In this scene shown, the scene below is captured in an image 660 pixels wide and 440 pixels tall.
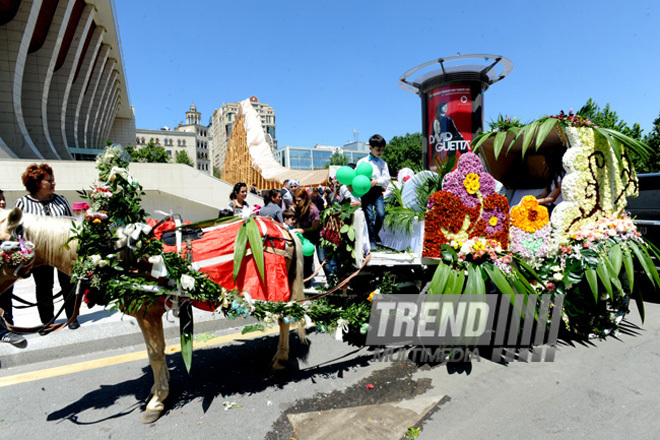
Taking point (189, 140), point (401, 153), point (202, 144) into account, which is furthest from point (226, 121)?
point (401, 153)

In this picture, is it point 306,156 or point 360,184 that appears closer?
point 360,184

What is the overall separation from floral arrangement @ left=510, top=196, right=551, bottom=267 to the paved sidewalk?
298cm

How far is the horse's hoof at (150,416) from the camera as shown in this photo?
269cm

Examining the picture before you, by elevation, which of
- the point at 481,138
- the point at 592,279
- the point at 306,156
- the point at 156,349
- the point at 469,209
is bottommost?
the point at 156,349

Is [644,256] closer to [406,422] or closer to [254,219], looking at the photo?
[406,422]

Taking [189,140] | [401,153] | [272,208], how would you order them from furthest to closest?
[189,140]
[401,153]
[272,208]

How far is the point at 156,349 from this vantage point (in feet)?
9.31

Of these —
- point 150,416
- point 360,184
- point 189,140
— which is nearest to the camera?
point 150,416

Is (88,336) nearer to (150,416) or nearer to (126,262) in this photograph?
(150,416)

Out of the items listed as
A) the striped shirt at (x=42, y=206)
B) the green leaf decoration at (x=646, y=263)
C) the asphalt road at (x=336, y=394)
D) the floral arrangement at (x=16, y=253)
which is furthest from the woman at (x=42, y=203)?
the green leaf decoration at (x=646, y=263)

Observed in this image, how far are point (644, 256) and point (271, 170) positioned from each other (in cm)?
1978

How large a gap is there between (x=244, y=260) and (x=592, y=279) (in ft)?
10.8

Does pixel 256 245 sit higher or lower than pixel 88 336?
higher

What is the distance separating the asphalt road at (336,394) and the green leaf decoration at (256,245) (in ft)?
3.51
